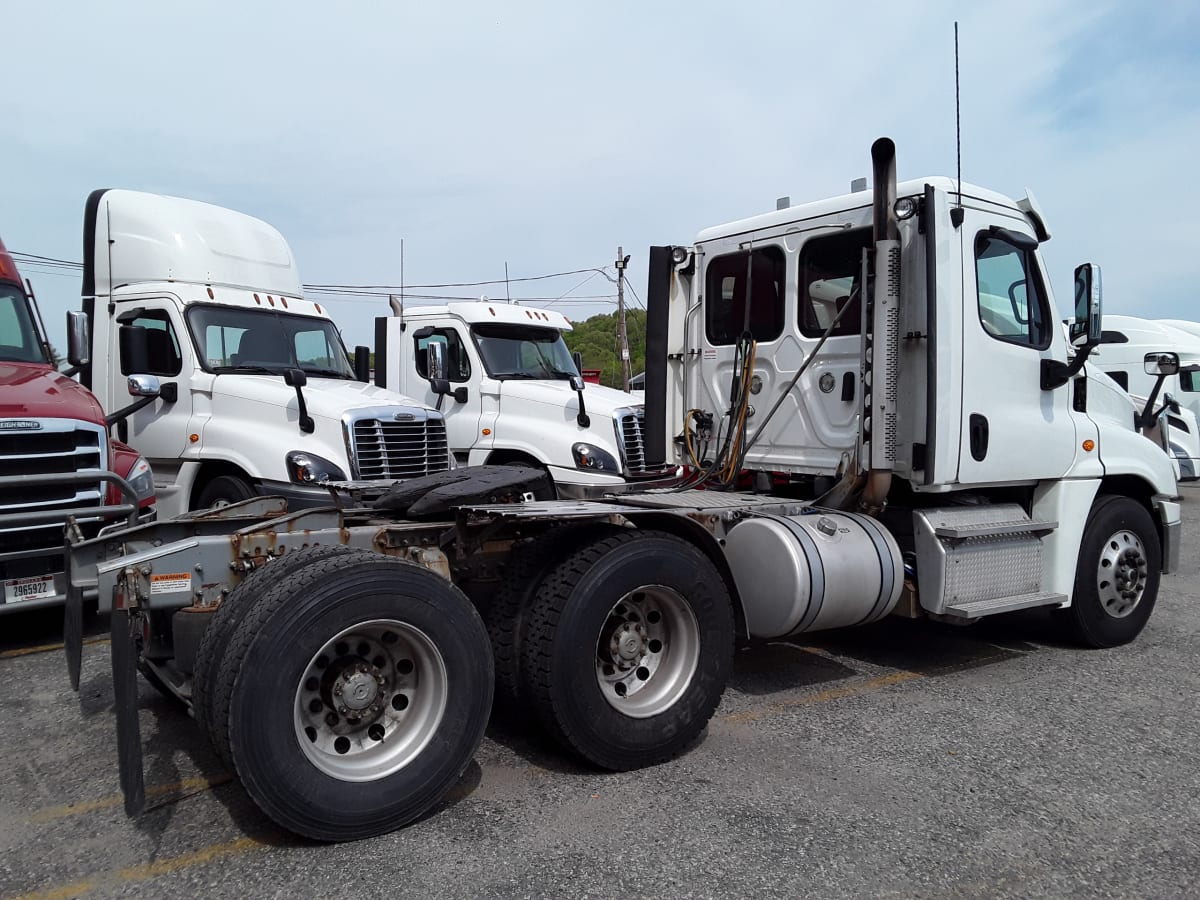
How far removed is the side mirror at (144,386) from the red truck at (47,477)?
3.18 ft

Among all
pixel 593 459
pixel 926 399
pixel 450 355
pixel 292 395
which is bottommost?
pixel 593 459

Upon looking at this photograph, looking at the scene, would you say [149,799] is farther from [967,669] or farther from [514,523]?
[967,669]

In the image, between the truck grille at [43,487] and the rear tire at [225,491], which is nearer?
the truck grille at [43,487]

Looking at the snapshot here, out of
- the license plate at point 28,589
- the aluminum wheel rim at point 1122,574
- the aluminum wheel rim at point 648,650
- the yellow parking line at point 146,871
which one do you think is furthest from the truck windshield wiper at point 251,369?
the aluminum wheel rim at point 1122,574

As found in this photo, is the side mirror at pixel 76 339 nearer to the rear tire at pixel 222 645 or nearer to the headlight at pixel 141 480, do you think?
the headlight at pixel 141 480

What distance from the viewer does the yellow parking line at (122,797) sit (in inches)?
149

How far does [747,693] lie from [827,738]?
2.65 ft

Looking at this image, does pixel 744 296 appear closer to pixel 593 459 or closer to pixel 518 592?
pixel 518 592

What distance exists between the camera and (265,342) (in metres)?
8.82

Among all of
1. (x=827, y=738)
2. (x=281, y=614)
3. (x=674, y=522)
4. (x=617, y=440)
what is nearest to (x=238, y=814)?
(x=281, y=614)

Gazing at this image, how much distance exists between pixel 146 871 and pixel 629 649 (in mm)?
2119

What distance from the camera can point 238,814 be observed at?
12.3ft

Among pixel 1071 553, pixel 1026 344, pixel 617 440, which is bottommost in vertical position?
pixel 1071 553

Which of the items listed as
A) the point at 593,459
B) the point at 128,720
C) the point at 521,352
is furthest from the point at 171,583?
the point at 521,352
